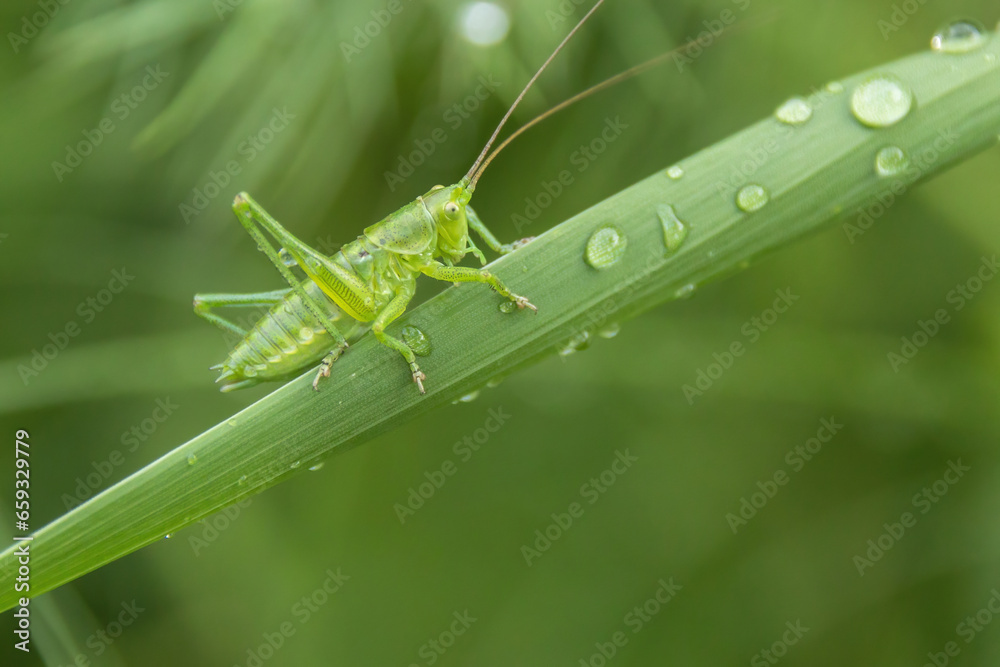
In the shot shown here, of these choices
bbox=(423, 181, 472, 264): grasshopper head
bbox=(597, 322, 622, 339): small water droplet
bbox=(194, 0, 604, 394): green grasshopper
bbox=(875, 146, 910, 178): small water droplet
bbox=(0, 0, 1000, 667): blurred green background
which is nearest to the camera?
bbox=(875, 146, 910, 178): small water droplet

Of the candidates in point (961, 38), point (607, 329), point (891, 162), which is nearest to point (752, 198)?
point (891, 162)

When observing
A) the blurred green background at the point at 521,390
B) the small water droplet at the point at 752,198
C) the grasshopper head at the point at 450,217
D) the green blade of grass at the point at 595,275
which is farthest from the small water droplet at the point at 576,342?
the blurred green background at the point at 521,390

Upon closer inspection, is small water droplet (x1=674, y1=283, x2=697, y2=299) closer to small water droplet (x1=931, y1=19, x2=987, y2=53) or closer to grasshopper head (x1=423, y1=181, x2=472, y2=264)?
small water droplet (x1=931, y1=19, x2=987, y2=53)

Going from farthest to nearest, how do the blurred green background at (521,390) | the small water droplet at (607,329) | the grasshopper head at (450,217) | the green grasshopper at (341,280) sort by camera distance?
the blurred green background at (521,390), the grasshopper head at (450,217), the green grasshopper at (341,280), the small water droplet at (607,329)

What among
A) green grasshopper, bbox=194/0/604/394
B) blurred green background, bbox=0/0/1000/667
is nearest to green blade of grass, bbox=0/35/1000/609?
green grasshopper, bbox=194/0/604/394

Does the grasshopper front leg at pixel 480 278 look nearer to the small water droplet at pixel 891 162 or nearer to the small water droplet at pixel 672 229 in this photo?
the small water droplet at pixel 672 229

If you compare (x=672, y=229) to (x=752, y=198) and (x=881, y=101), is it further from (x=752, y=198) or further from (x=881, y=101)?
(x=881, y=101)
